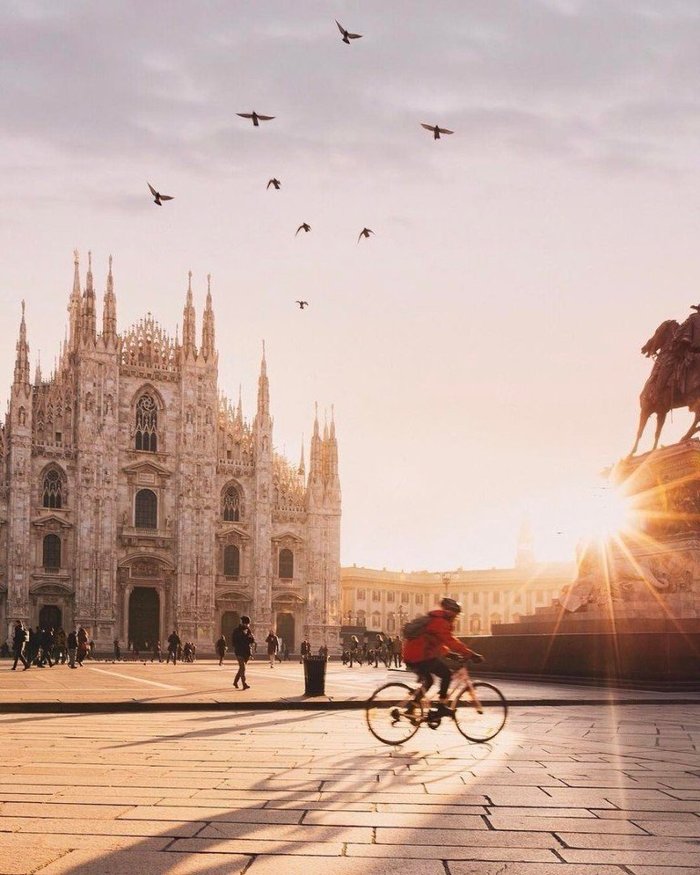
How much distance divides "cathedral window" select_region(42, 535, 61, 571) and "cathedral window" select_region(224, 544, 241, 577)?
375 inches

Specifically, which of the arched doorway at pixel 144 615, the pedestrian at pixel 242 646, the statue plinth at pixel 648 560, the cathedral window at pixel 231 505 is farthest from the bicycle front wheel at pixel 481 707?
the cathedral window at pixel 231 505

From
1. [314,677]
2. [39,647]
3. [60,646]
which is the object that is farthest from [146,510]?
[314,677]

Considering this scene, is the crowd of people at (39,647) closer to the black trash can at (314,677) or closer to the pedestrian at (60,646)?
the pedestrian at (60,646)

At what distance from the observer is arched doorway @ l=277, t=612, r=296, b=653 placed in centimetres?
6175

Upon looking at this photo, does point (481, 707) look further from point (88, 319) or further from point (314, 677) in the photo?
point (88, 319)

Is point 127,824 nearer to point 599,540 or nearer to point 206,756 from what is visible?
point 206,756

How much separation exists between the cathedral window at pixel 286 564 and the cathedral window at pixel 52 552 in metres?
12.9

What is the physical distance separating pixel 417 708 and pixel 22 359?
4925 centimetres

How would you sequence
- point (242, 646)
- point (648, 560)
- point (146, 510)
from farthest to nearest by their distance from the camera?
1. point (146, 510)
2. point (242, 646)
3. point (648, 560)

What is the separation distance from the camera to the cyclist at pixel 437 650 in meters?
10.7

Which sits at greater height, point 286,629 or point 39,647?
point 39,647

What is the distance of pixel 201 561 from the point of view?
2336 inches

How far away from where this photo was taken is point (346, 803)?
688cm

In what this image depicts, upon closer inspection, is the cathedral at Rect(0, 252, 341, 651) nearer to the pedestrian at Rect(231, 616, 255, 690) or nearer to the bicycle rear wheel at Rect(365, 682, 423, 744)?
the pedestrian at Rect(231, 616, 255, 690)
